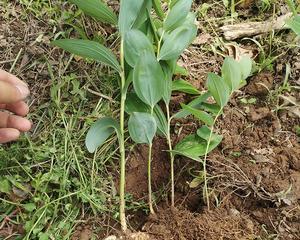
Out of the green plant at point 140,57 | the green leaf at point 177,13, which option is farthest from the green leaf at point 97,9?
the green leaf at point 177,13

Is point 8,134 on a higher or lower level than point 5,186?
higher

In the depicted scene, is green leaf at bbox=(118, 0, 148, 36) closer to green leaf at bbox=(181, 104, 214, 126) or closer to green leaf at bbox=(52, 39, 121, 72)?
green leaf at bbox=(52, 39, 121, 72)

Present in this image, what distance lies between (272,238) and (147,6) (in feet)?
2.11

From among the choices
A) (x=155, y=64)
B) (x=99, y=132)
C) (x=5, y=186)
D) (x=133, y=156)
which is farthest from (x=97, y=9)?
(x=5, y=186)

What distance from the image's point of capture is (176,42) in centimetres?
120

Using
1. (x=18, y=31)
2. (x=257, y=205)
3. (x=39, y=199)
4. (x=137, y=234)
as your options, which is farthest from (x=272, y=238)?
(x=18, y=31)

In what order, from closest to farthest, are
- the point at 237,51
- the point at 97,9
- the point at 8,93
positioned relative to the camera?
1. the point at 8,93
2. the point at 97,9
3. the point at 237,51

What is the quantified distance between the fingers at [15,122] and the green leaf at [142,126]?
0.96 ft

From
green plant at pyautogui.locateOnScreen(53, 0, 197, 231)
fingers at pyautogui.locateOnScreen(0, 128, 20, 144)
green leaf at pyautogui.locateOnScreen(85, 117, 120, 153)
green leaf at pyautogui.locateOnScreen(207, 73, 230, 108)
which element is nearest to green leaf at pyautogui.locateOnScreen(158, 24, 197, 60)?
green plant at pyautogui.locateOnScreen(53, 0, 197, 231)

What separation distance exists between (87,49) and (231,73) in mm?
358

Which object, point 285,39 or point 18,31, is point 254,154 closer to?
point 285,39

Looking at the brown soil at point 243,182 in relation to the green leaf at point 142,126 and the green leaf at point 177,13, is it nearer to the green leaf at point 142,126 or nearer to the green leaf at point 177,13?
the green leaf at point 142,126

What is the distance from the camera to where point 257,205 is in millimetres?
1244

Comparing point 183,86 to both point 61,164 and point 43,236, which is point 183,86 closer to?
point 61,164
